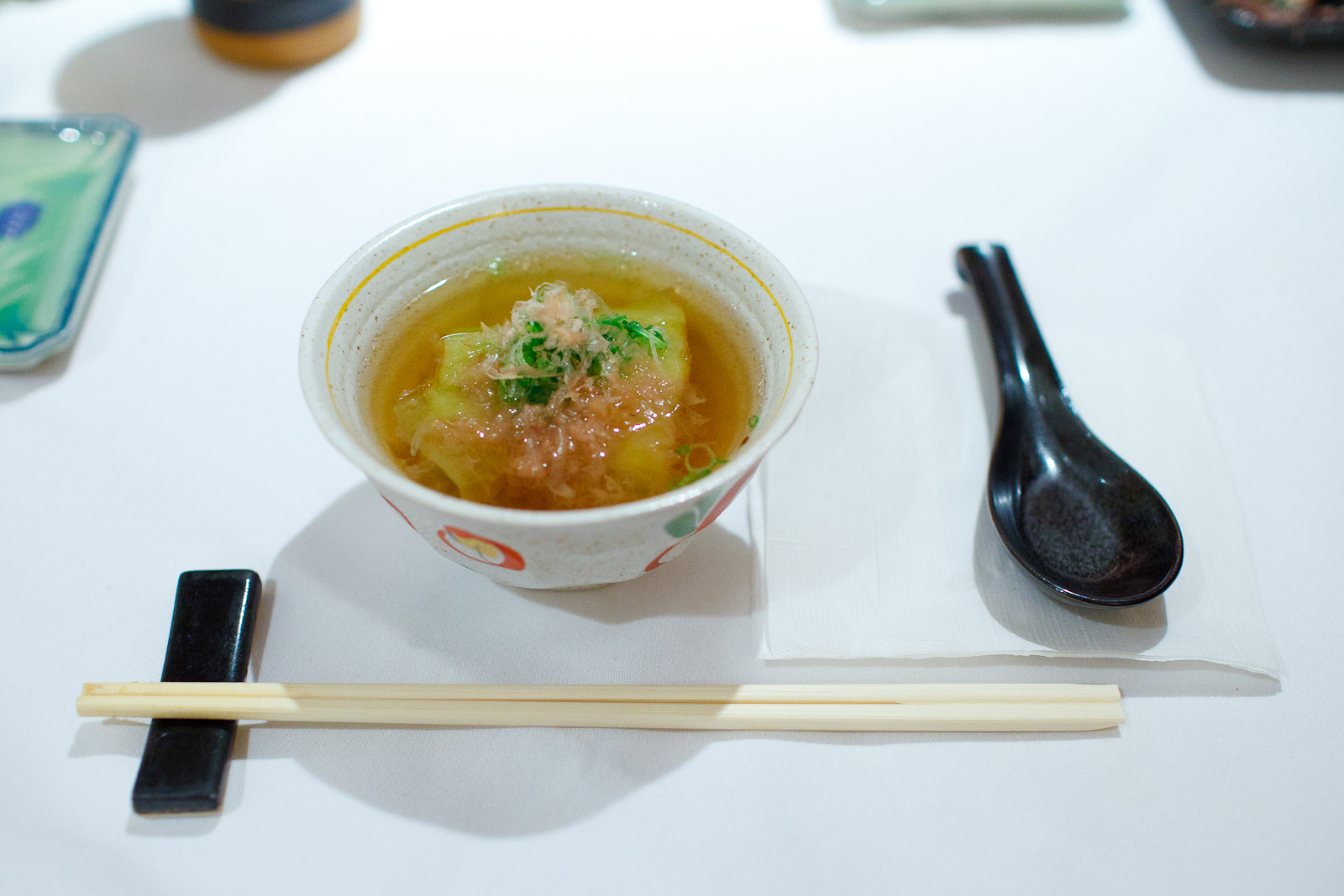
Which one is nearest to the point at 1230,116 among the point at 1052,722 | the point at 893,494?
the point at 893,494

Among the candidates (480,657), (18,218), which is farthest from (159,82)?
(480,657)

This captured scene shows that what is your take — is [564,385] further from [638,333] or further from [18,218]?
[18,218]

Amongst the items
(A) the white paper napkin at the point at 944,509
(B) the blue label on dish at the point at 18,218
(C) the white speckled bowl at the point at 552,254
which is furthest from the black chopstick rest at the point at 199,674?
(B) the blue label on dish at the point at 18,218

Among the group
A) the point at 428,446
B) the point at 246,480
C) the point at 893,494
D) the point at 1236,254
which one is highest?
the point at 428,446

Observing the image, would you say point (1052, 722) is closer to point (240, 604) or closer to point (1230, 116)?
point (240, 604)

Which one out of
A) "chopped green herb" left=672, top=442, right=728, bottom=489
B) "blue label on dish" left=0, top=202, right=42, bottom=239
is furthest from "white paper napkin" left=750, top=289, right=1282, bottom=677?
"blue label on dish" left=0, top=202, right=42, bottom=239

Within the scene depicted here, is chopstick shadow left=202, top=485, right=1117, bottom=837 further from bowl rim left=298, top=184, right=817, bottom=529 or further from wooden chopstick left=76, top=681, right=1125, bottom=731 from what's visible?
bowl rim left=298, top=184, right=817, bottom=529
